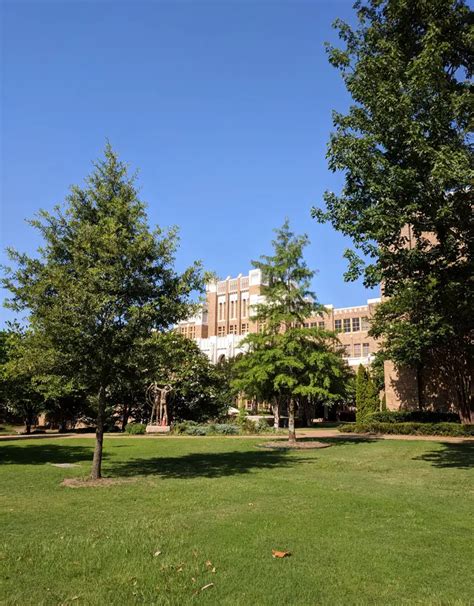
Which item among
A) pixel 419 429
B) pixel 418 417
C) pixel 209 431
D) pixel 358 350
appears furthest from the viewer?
pixel 358 350

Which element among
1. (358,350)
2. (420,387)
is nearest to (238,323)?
(358,350)

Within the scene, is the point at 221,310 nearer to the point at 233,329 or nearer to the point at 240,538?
the point at 233,329

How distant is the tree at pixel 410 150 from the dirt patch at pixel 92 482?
710cm

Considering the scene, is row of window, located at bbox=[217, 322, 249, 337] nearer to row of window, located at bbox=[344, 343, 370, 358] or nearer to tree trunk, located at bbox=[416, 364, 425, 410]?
row of window, located at bbox=[344, 343, 370, 358]

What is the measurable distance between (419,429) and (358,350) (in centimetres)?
3919

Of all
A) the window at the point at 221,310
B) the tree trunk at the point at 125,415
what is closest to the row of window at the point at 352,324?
the window at the point at 221,310

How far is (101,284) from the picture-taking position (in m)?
11.5

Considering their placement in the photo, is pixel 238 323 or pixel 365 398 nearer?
pixel 365 398

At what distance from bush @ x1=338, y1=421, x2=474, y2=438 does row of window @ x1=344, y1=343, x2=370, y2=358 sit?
1355 inches

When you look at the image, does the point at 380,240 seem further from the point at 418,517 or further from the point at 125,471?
the point at 125,471

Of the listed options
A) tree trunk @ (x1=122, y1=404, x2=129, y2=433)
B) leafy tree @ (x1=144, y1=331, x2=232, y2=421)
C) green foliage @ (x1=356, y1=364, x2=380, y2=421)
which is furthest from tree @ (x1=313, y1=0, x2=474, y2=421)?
tree trunk @ (x1=122, y1=404, x2=129, y2=433)

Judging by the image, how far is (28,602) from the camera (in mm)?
4395

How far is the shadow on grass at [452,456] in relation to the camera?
588 inches

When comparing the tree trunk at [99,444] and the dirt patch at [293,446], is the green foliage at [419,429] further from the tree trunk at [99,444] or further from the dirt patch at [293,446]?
the tree trunk at [99,444]
